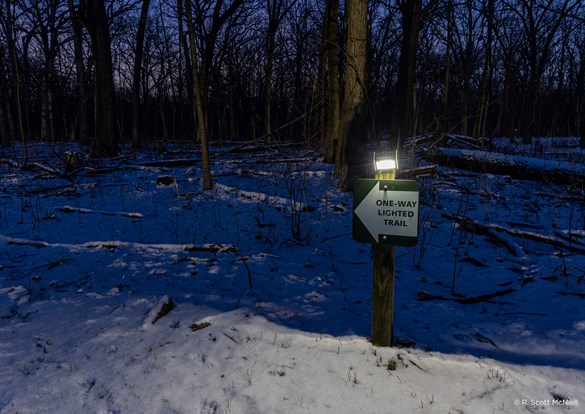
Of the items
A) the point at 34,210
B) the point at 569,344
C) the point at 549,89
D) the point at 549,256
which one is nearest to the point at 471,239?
the point at 549,256

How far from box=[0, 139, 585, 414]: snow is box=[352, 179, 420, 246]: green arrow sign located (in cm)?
86

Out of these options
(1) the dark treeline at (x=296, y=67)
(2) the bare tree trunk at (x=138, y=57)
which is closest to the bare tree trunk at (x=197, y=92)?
(1) the dark treeline at (x=296, y=67)

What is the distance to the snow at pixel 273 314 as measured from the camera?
78.1 inches

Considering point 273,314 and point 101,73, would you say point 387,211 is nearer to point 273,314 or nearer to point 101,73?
point 273,314

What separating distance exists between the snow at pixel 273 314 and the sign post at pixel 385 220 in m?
0.54

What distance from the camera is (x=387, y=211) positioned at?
6.80 ft

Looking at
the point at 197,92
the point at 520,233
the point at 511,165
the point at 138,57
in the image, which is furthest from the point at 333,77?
the point at 138,57

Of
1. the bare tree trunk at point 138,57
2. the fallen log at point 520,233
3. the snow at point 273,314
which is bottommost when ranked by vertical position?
the snow at point 273,314

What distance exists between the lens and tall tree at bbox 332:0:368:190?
639 cm

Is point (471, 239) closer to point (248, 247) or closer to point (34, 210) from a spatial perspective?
point (248, 247)

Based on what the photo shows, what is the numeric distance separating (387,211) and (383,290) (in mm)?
567

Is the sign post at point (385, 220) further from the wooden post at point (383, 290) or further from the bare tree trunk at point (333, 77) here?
the bare tree trunk at point (333, 77)

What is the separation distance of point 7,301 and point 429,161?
9.82 meters

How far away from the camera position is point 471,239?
500 centimetres
